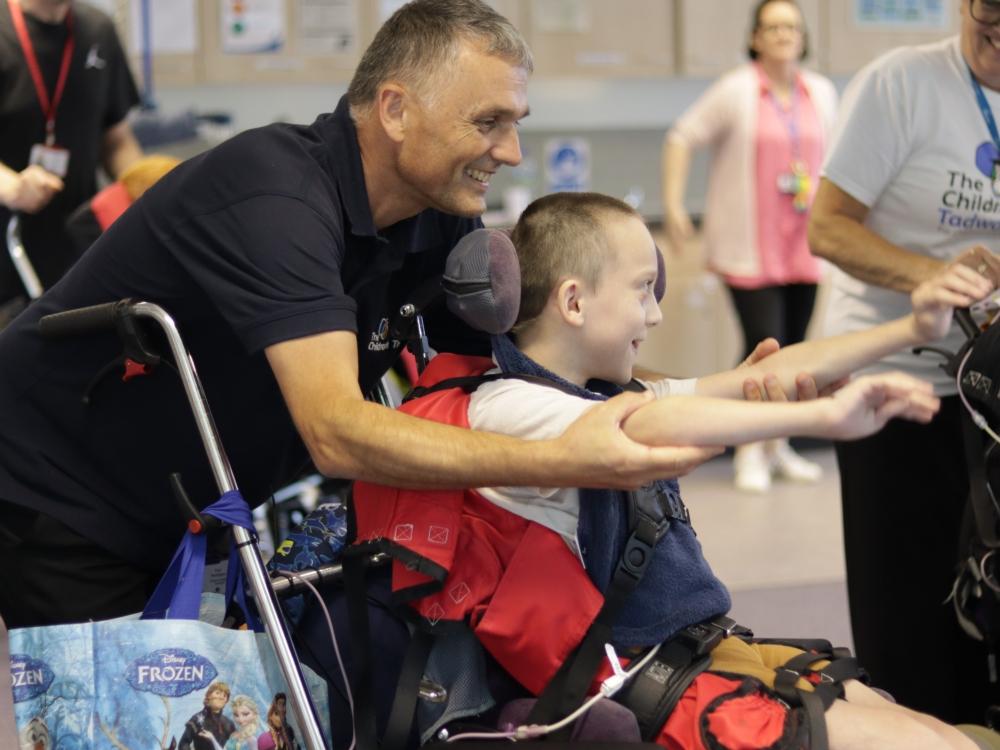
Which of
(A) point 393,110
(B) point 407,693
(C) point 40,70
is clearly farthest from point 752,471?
(B) point 407,693

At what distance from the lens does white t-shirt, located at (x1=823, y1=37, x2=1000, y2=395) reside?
9.36 ft

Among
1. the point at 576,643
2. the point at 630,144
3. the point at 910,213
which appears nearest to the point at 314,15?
the point at 630,144

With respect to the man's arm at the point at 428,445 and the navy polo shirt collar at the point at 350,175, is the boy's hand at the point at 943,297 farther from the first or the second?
the navy polo shirt collar at the point at 350,175

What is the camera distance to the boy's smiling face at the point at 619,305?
2.20 m

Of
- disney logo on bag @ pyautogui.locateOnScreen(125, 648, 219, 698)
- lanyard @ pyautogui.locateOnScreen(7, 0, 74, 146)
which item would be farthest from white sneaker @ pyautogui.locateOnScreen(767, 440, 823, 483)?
disney logo on bag @ pyautogui.locateOnScreen(125, 648, 219, 698)

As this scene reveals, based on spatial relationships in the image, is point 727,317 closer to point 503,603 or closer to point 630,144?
point 630,144

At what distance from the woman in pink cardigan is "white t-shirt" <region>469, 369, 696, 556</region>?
4046mm

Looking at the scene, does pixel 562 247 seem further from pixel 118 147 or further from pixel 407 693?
pixel 118 147

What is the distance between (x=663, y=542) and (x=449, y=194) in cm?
59

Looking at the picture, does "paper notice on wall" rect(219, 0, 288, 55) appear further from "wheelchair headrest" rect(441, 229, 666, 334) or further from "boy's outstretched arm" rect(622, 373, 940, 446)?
"boy's outstretched arm" rect(622, 373, 940, 446)

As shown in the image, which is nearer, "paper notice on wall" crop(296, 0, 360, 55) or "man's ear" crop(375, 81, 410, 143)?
"man's ear" crop(375, 81, 410, 143)

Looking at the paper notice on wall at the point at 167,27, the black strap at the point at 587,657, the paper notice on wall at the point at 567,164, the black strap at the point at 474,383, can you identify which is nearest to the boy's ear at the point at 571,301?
the black strap at the point at 474,383

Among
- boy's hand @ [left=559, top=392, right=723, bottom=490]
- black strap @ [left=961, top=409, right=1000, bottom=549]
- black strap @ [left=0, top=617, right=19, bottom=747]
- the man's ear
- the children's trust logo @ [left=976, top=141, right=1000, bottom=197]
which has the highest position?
the man's ear

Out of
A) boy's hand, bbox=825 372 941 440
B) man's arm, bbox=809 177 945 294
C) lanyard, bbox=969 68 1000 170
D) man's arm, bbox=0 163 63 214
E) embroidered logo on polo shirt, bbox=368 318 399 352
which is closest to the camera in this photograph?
boy's hand, bbox=825 372 941 440
